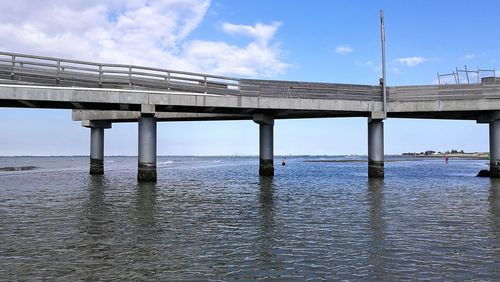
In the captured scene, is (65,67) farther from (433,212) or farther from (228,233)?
(433,212)

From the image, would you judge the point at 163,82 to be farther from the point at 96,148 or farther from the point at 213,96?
the point at 96,148

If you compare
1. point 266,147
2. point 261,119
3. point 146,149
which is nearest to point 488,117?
point 261,119

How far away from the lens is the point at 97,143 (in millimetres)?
48562

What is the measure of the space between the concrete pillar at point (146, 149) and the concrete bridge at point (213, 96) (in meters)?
0.08

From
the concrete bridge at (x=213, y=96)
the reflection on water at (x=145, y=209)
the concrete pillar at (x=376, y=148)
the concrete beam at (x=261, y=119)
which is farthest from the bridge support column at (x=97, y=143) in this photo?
the concrete pillar at (x=376, y=148)

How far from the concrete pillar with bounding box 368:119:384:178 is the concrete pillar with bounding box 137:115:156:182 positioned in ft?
62.5

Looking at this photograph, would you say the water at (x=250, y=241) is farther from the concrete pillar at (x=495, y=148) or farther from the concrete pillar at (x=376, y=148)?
the concrete pillar at (x=495, y=148)

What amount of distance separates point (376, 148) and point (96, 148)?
31.0 meters

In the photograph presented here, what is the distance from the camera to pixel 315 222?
46.5ft

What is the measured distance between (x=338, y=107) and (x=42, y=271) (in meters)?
30.4

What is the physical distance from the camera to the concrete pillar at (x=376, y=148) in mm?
37625

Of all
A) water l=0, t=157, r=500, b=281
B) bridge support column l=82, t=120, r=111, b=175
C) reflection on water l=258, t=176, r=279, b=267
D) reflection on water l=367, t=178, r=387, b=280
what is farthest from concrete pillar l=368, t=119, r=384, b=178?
bridge support column l=82, t=120, r=111, b=175

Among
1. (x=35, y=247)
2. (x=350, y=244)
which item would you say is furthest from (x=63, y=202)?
(x=350, y=244)

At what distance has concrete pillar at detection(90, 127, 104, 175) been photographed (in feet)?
159
